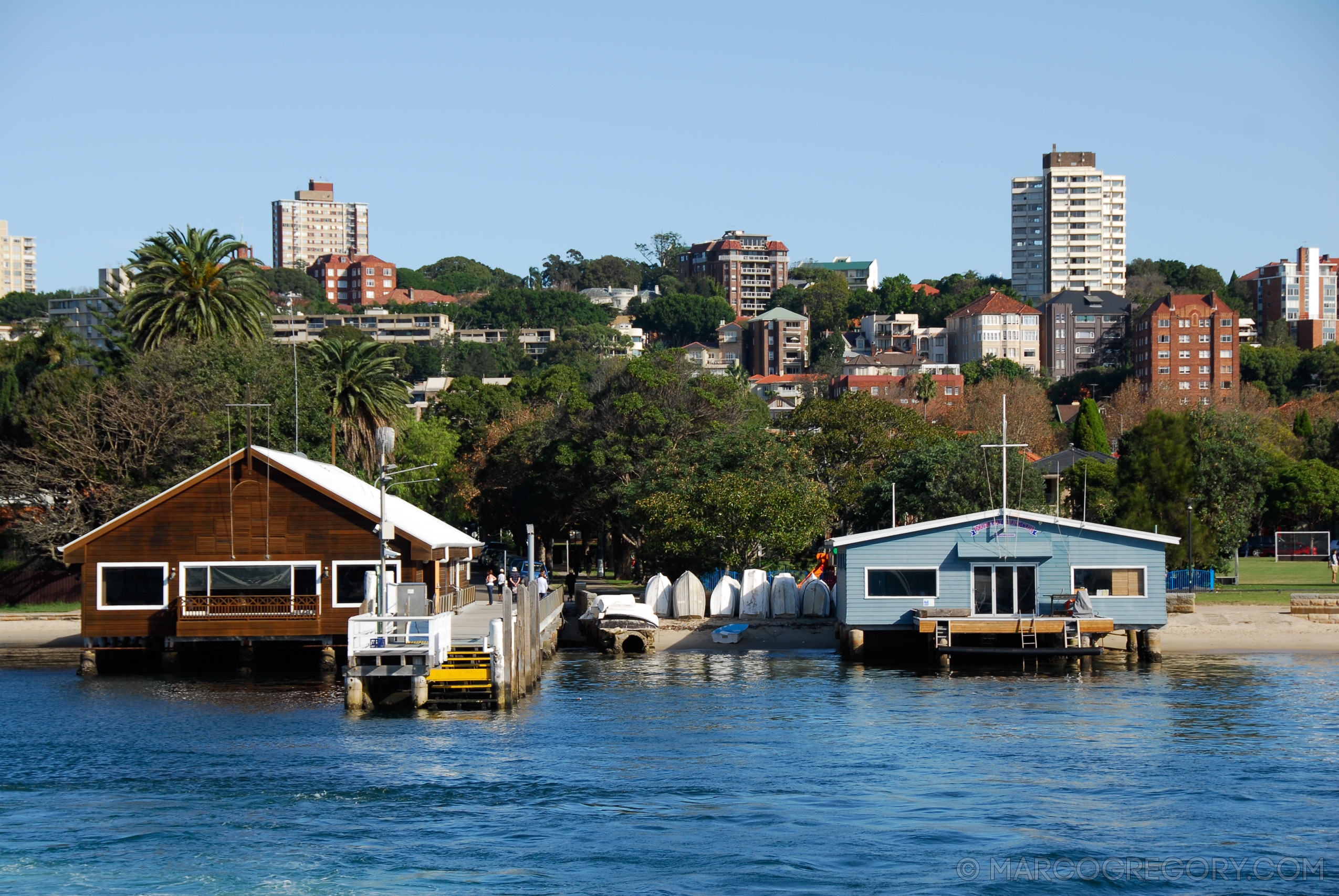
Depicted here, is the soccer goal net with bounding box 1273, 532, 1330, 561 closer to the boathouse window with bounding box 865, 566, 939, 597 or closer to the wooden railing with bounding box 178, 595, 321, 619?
the boathouse window with bounding box 865, 566, 939, 597

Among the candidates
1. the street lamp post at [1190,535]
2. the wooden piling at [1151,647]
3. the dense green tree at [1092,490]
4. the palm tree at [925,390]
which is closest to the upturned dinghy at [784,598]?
the wooden piling at [1151,647]

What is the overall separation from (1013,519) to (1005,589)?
2377 mm

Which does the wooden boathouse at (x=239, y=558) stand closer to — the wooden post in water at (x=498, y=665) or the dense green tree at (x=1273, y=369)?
the wooden post in water at (x=498, y=665)

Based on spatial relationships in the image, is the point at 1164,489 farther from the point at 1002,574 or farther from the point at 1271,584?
the point at 1002,574

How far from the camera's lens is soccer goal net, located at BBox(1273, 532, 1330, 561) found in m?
84.3

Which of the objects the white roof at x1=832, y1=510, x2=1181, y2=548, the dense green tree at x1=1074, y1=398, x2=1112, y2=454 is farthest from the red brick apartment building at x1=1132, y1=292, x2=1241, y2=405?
the white roof at x1=832, y1=510, x2=1181, y2=548

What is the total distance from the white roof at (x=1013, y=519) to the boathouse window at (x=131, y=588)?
2154 centimetres

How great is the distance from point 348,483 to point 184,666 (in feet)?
27.5

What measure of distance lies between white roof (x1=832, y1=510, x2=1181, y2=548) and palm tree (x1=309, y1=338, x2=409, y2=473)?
34.0 m

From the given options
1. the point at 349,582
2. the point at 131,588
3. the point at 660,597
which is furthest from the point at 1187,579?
the point at 131,588

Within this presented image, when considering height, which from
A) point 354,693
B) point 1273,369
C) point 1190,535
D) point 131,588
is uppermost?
point 1273,369

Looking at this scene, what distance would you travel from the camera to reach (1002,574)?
44219mm

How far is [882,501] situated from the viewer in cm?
6438

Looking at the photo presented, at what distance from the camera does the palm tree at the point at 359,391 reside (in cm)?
7038
